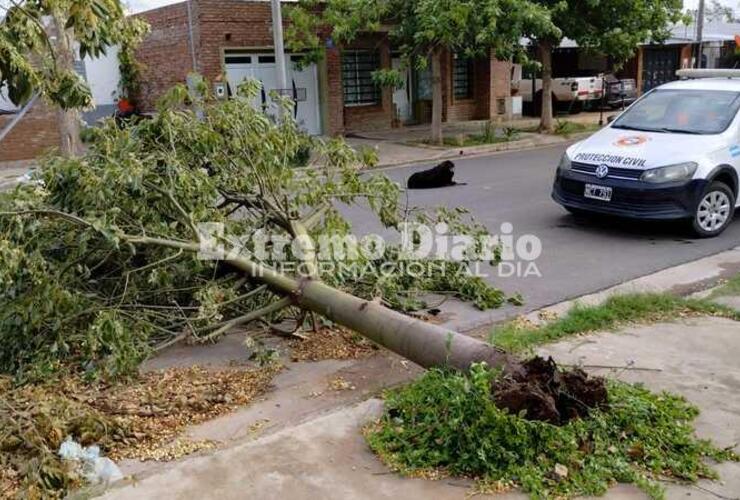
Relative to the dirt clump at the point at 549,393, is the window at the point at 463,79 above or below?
above

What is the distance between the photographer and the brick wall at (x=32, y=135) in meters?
18.1

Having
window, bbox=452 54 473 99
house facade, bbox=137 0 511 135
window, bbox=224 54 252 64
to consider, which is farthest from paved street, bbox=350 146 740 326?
window, bbox=452 54 473 99

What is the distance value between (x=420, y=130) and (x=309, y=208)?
54.6ft

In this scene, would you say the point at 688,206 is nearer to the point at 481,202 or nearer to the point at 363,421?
the point at 481,202

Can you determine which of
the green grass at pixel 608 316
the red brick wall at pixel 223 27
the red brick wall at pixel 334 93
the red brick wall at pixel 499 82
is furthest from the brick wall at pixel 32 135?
the green grass at pixel 608 316

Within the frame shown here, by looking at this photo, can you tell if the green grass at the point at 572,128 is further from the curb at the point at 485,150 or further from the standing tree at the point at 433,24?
the standing tree at the point at 433,24

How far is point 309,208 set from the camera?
21.1ft

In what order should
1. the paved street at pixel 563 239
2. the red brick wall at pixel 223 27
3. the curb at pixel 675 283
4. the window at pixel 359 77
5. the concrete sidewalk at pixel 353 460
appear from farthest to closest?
the window at pixel 359 77, the red brick wall at pixel 223 27, the paved street at pixel 563 239, the curb at pixel 675 283, the concrete sidewalk at pixel 353 460

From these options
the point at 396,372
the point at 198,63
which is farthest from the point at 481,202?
the point at 198,63

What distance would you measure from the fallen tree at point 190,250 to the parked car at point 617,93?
2367cm

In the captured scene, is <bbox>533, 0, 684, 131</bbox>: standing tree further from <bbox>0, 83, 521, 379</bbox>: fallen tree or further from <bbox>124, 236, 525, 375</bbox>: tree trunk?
<bbox>124, 236, 525, 375</bbox>: tree trunk

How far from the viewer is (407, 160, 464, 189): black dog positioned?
41.4 ft

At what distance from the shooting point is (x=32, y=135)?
18.3 metres

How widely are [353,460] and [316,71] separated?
18552 millimetres
